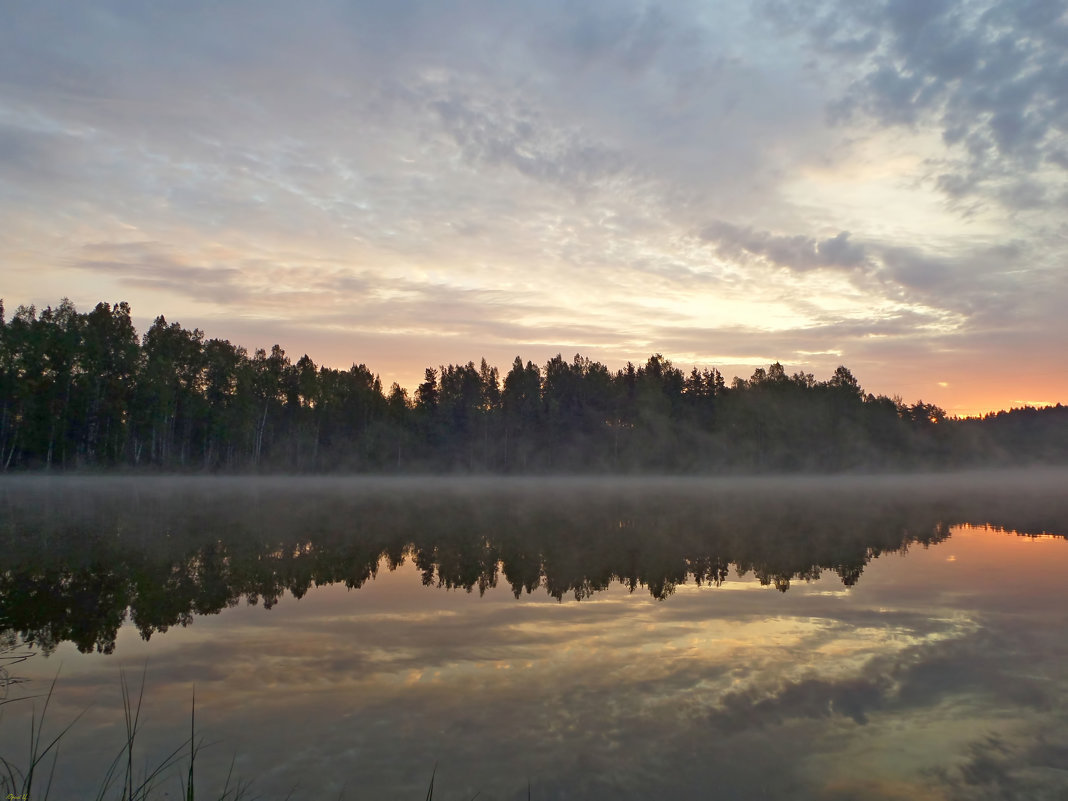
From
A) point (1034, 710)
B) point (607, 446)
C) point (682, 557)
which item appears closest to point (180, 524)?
point (682, 557)

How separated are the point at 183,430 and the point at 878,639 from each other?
76.5 m

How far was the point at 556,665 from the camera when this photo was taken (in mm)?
8578

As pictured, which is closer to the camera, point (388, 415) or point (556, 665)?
point (556, 665)

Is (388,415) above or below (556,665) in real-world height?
above

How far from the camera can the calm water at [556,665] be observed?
581 centimetres

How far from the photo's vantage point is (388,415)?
9219 centimetres

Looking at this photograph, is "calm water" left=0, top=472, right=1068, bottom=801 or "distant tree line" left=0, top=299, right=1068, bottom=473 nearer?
"calm water" left=0, top=472, right=1068, bottom=801

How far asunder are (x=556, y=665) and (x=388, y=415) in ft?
282

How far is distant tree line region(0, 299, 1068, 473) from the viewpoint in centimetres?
6181

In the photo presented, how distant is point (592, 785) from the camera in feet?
18.1

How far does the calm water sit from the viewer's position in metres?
5.81

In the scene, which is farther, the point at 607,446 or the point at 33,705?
the point at 607,446

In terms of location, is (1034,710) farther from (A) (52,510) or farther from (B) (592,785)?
(A) (52,510)

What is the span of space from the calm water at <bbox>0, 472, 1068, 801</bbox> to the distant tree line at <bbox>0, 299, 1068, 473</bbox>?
52.0 meters
